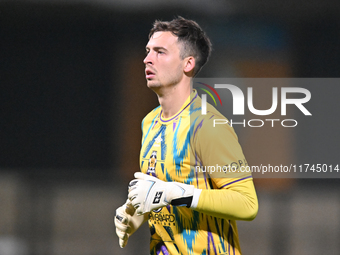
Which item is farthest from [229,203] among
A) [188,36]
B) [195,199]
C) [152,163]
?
[188,36]

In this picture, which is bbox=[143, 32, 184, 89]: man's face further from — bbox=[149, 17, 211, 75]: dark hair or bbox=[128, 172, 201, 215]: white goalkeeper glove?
bbox=[128, 172, 201, 215]: white goalkeeper glove

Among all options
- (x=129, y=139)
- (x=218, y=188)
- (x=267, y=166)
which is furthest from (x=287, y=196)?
(x=218, y=188)

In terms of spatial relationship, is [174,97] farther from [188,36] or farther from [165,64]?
[188,36]

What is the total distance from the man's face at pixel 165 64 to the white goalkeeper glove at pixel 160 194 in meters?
0.46

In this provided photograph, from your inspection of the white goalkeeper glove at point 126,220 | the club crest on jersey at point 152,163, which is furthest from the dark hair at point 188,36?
the white goalkeeper glove at point 126,220

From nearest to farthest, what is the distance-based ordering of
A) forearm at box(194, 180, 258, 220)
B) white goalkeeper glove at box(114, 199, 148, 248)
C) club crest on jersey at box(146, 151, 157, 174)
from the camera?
1. forearm at box(194, 180, 258, 220)
2. club crest on jersey at box(146, 151, 157, 174)
3. white goalkeeper glove at box(114, 199, 148, 248)

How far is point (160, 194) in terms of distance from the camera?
1464mm

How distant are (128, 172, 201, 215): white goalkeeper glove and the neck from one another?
36 cm

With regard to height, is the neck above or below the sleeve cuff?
above

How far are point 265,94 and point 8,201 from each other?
2.33 m

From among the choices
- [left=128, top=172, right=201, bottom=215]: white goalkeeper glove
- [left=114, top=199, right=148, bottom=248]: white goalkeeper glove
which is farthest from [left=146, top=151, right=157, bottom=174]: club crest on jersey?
[left=114, top=199, right=148, bottom=248]: white goalkeeper glove

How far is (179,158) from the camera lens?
5.11 feet

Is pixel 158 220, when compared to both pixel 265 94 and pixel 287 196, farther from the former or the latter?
pixel 287 196

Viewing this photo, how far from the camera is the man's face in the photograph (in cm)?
168
